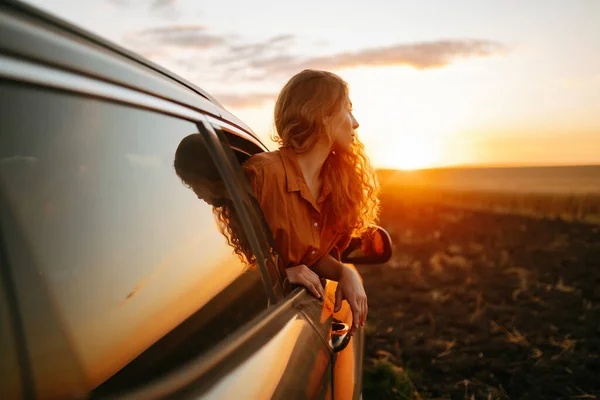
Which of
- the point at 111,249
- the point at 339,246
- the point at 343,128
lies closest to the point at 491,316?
the point at 339,246

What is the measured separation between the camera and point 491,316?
7.46 metres

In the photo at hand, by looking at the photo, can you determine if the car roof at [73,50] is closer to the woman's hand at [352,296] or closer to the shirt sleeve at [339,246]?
the woman's hand at [352,296]

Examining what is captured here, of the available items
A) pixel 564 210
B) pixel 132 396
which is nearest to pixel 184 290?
pixel 132 396

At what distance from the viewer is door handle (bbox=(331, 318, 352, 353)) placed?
2273mm

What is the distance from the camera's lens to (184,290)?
58.8 inches

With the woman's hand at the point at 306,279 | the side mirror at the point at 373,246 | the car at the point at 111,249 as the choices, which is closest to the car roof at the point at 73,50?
the car at the point at 111,249

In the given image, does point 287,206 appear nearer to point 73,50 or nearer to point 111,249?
point 111,249

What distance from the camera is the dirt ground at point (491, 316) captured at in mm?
5363

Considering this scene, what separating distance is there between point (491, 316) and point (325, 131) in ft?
17.1

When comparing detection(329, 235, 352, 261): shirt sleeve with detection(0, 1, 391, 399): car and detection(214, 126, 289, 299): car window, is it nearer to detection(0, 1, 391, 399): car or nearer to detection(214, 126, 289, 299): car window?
detection(214, 126, 289, 299): car window

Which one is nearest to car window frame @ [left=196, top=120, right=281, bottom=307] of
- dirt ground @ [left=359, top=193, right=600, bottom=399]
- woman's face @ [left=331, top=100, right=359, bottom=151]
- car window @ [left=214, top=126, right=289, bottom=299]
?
car window @ [left=214, top=126, right=289, bottom=299]

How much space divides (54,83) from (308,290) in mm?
1501

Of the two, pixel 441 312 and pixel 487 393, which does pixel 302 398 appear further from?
pixel 441 312

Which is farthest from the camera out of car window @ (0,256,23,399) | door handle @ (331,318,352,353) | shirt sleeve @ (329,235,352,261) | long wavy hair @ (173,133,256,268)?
shirt sleeve @ (329,235,352,261)
